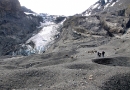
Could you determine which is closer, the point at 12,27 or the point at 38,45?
the point at 38,45

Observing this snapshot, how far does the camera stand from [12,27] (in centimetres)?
8519

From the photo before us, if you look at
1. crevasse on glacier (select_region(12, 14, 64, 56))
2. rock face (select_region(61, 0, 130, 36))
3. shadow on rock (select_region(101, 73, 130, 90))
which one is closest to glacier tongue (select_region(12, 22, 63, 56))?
crevasse on glacier (select_region(12, 14, 64, 56))

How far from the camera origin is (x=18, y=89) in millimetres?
14242

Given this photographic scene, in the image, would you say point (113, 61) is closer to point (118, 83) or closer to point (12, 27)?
point (118, 83)

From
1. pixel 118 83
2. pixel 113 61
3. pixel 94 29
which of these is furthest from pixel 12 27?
pixel 118 83

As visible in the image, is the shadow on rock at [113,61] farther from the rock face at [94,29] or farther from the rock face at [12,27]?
the rock face at [12,27]

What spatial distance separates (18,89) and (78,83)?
11.3ft

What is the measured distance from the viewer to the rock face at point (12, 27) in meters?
72.5

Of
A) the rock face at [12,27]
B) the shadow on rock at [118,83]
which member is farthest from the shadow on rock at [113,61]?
the rock face at [12,27]

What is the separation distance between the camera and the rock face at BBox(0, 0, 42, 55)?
238 feet

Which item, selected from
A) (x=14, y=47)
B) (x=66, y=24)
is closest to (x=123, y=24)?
(x=66, y=24)

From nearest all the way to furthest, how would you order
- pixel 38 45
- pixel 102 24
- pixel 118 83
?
pixel 118 83, pixel 102 24, pixel 38 45

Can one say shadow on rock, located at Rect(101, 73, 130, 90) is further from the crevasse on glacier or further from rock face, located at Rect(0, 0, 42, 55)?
rock face, located at Rect(0, 0, 42, 55)

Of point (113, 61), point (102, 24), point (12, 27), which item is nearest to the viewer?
point (113, 61)
